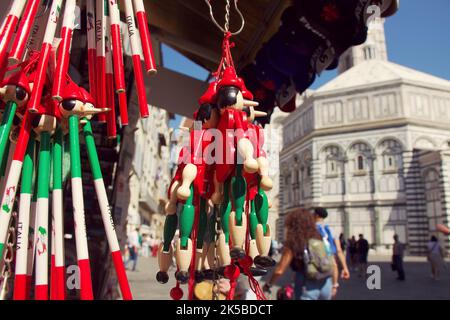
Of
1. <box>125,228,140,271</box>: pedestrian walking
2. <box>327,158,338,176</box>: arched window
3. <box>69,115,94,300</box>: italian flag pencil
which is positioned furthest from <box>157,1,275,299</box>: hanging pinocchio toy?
<box>327,158,338,176</box>: arched window

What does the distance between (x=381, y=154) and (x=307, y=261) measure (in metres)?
21.0

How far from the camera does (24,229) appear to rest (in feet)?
3.81

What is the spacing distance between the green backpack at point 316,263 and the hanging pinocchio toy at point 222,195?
6.18 feet

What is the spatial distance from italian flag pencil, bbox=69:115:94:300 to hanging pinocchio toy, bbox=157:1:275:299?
318 mm

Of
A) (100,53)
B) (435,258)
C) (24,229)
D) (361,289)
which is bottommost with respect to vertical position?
(361,289)

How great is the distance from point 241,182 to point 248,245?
0.25 metres

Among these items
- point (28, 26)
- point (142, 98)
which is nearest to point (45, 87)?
point (28, 26)

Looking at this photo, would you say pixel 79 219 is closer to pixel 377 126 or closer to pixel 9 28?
pixel 9 28

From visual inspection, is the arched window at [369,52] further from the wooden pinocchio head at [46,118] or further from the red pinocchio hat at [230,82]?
the wooden pinocchio head at [46,118]

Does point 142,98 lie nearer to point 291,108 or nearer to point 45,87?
point 45,87

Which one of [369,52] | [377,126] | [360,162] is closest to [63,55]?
[377,126]

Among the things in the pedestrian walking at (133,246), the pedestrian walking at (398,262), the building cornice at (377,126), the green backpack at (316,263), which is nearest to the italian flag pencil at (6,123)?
the green backpack at (316,263)

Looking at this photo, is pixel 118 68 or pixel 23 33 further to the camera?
pixel 118 68
